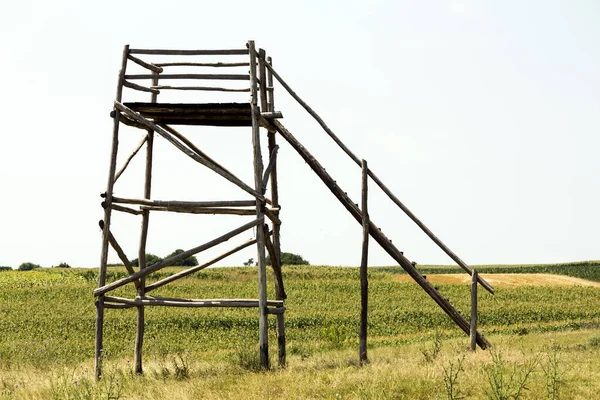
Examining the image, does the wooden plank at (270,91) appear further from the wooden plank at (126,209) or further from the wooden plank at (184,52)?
the wooden plank at (126,209)

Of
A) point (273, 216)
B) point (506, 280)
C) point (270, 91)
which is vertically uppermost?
point (270, 91)

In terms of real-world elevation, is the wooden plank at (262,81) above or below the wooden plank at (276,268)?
above

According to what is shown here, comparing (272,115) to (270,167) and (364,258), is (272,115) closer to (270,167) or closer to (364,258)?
(270,167)

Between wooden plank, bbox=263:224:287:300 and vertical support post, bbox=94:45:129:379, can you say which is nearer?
vertical support post, bbox=94:45:129:379

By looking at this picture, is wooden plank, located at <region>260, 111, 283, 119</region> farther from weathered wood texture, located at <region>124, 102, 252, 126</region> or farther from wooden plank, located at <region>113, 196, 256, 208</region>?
wooden plank, located at <region>113, 196, 256, 208</region>

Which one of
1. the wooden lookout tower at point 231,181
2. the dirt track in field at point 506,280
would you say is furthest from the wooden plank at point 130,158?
the dirt track in field at point 506,280

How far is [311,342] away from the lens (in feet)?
68.9

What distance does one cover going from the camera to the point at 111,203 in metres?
13.2

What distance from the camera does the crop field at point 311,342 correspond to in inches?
396

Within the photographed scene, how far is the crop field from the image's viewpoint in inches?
396

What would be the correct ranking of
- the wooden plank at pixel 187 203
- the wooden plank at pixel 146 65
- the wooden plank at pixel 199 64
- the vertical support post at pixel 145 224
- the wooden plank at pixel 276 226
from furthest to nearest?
1. the vertical support post at pixel 145 224
2. the wooden plank at pixel 146 65
3. the wooden plank at pixel 276 226
4. the wooden plank at pixel 199 64
5. the wooden plank at pixel 187 203

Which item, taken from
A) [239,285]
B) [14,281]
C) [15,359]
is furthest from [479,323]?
[14,281]

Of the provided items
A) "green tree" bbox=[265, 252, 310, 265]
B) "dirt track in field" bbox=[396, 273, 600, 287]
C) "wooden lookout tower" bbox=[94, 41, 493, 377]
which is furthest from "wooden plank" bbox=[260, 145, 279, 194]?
"green tree" bbox=[265, 252, 310, 265]

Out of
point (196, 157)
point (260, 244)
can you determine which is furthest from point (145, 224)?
Answer: point (260, 244)
